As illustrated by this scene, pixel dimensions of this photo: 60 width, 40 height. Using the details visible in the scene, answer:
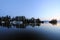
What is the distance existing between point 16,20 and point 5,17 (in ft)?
38.7

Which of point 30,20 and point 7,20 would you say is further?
point 30,20

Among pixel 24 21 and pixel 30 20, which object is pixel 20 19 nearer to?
pixel 24 21

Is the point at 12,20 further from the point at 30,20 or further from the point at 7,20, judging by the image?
the point at 30,20

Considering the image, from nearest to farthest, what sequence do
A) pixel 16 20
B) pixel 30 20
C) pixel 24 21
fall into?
pixel 16 20 < pixel 24 21 < pixel 30 20

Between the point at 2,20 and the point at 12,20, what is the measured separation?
10.2 meters

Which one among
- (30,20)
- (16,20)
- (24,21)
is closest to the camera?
(16,20)

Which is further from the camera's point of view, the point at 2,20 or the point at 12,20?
the point at 2,20

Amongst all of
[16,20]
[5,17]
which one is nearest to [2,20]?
[5,17]

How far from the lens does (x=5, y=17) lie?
9481 centimetres

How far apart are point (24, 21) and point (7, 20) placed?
12.4 m

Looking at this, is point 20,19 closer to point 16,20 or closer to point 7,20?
point 16,20

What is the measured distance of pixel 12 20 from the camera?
91.7m

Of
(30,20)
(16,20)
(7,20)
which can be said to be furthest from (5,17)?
(30,20)

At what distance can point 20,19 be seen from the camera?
291ft
